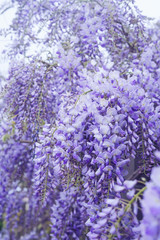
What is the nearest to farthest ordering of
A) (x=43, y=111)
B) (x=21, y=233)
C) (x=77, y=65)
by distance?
1. (x=77, y=65)
2. (x=43, y=111)
3. (x=21, y=233)

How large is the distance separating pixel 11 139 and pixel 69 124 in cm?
84

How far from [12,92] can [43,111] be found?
0.47m

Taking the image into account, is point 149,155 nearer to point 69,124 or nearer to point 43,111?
point 69,124

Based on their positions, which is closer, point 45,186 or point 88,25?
point 45,186

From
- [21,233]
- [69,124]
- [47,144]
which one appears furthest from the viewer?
[21,233]

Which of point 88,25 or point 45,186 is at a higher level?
point 88,25

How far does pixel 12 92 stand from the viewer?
248 centimetres

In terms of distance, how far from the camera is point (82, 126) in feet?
4.58

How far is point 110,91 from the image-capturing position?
1.48 metres

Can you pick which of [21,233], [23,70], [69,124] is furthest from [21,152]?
[69,124]

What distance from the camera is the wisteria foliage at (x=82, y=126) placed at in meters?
1.25

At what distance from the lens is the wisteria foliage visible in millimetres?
1245

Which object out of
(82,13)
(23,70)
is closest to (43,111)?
(23,70)

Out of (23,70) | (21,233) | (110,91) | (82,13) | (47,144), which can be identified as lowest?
(21,233)
